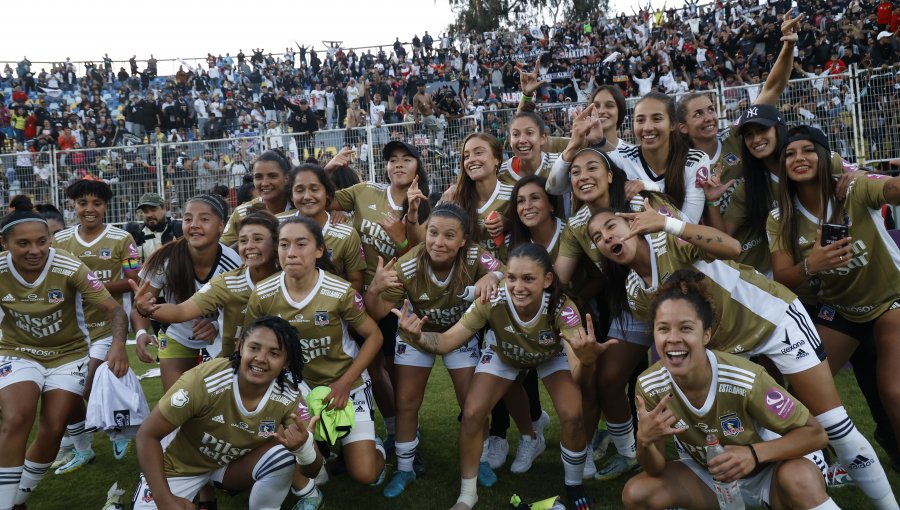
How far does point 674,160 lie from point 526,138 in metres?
1.20

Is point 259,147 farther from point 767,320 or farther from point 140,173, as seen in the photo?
point 767,320

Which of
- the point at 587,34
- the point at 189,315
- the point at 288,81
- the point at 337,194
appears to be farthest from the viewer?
the point at 288,81

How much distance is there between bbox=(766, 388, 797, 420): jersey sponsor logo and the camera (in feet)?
11.8

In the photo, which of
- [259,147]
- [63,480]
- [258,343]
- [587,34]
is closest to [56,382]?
[63,480]

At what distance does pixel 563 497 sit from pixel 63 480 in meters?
3.96

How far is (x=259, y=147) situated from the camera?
1383 cm

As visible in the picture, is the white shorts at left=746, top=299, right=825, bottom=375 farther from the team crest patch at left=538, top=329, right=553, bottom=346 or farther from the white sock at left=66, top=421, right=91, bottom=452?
the white sock at left=66, top=421, right=91, bottom=452

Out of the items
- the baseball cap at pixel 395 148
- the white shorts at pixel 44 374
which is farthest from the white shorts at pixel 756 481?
the white shorts at pixel 44 374

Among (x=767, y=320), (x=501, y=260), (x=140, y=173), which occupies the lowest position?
(x=767, y=320)

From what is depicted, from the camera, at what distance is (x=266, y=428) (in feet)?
14.3

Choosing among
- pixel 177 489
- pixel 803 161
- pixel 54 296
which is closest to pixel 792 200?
pixel 803 161

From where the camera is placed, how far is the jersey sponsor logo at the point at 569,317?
4668mm

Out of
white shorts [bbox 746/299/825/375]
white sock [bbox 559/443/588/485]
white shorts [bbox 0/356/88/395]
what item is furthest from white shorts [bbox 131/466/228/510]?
white shorts [bbox 746/299/825/375]

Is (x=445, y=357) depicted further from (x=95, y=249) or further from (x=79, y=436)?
(x=95, y=249)
